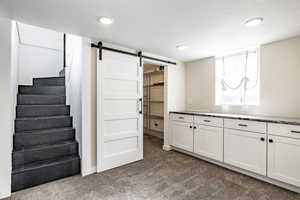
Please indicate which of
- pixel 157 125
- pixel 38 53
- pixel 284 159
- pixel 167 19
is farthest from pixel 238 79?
pixel 38 53

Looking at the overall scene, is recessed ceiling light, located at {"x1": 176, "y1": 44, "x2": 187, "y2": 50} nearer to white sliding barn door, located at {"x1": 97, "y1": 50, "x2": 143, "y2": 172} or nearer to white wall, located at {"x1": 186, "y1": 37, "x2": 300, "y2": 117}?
white sliding barn door, located at {"x1": 97, "y1": 50, "x2": 143, "y2": 172}

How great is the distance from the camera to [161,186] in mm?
2094

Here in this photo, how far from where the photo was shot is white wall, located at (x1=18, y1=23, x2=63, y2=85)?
3730mm

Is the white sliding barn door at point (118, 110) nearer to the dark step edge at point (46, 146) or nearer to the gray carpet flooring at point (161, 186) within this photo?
the gray carpet flooring at point (161, 186)

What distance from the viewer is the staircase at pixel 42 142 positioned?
2.10 metres

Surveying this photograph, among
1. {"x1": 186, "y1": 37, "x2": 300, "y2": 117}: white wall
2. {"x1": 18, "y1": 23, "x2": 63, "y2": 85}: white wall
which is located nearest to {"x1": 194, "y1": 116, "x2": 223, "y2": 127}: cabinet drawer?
{"x1": 186, "y1": 37, "x2": 300, "y2": 117}: white wall

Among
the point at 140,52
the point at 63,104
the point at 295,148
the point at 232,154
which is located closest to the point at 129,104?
the point at 140,52

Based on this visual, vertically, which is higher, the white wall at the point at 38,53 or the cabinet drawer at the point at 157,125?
the white wall at the point at 38,53

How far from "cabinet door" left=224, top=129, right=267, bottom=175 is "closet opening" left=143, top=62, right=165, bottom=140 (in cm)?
236

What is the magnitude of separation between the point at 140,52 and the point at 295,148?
2.80m

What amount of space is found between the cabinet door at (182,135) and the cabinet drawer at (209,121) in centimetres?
24

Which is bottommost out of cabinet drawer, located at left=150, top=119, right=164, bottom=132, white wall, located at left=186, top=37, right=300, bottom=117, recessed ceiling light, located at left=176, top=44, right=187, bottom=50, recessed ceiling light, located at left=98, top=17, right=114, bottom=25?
cabinet drawer, located at left=150, top=119, right=164, bottom=132

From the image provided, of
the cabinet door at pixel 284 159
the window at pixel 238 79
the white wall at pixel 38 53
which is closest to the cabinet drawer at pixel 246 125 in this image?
the cabinet door at pixel 284 159

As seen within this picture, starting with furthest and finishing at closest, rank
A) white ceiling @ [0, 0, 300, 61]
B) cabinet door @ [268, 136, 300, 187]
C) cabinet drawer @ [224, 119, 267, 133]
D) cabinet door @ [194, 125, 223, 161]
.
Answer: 1. cabinet door @ [194, 125, 223, 161]
2. cabinet drawer @ [224, 119, 267, 133]
3. cabinet door @ [268, 136, 300, 187]
4. white ceiling @ [0, 0, 300, 61]
